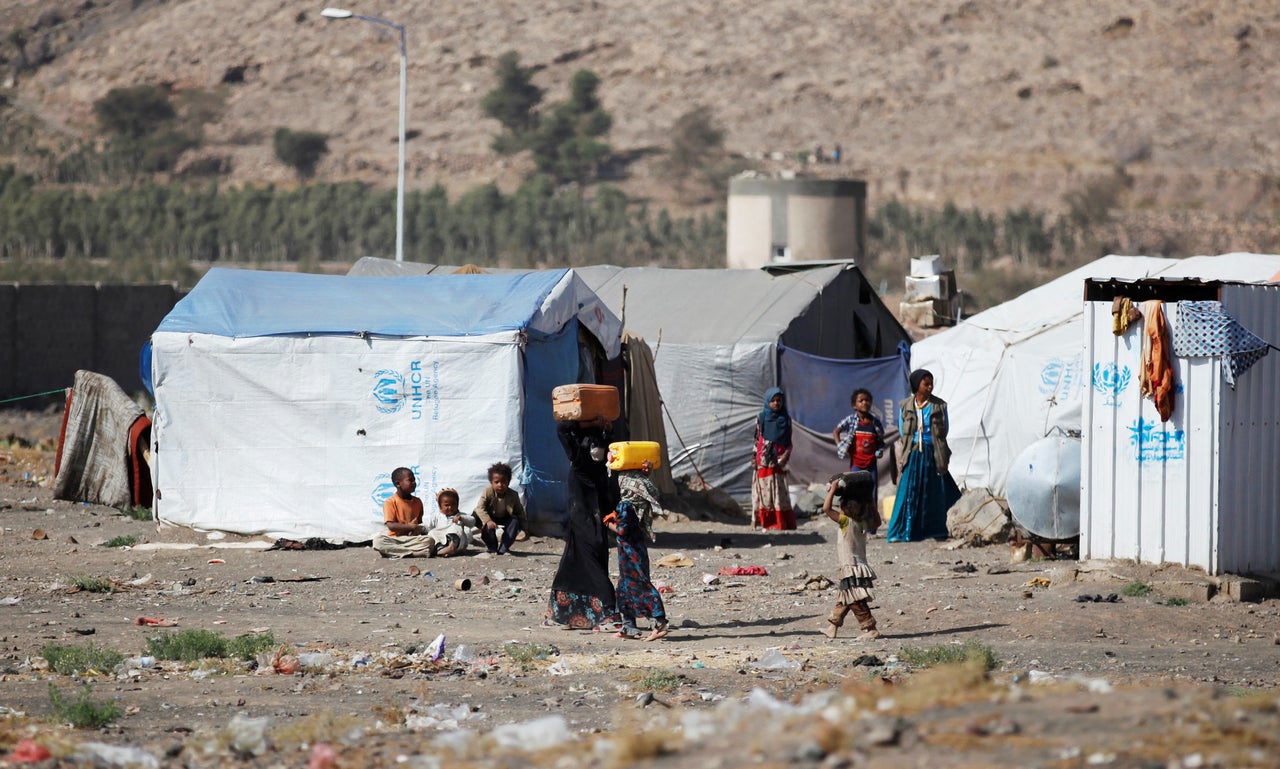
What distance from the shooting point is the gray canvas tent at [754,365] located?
52.8 ft

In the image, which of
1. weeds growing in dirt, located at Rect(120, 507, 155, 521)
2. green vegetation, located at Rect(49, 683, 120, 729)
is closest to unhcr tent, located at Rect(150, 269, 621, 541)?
weeds growing in dirt, located at Rect(120, 507, 155, 521)

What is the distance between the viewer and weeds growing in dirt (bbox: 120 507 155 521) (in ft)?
44.6

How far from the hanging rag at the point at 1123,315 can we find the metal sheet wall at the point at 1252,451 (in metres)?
0.56

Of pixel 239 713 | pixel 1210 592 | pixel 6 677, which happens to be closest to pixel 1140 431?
pixel 1210 592

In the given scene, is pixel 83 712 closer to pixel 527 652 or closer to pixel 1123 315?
pixel 527 652

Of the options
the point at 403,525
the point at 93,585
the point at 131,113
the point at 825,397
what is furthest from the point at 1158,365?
the point at 131,113

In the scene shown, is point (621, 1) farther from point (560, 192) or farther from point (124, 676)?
point (124, 676)

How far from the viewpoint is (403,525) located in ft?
38.5

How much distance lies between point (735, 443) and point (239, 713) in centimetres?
1008

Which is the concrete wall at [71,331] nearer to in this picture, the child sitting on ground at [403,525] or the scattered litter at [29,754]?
the child sitting on ground at [403,525]

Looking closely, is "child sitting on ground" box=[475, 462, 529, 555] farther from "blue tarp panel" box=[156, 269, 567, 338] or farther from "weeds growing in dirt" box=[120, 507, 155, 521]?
"weeds growing in dirt" box=[120, 507, 155, 521]

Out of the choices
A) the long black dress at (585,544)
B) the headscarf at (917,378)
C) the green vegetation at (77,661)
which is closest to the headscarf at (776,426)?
the headscarf at (917,378)

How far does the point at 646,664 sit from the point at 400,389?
16.8 ft

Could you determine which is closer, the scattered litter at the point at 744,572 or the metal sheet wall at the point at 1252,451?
the metal sheet wall at the point at 1252,451
